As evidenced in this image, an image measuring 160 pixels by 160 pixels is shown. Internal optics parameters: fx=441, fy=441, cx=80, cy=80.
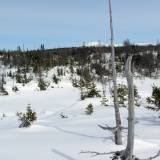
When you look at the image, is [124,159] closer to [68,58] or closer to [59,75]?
[59,75]

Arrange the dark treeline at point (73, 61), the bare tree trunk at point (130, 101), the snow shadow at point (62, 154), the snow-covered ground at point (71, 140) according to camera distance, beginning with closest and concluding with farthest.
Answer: the bare tree trunk at point (130, 101) → the snow shadow at point (62, 154) → the snow-covered ground at point (71, 140) → the dark treeline at point (73, 61)

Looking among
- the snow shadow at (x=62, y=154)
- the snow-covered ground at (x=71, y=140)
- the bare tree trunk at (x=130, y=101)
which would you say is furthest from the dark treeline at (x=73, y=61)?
the bare tree trunk at (x=130, y=101)

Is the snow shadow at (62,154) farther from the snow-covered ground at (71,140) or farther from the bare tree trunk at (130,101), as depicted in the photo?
the bare tree trunk at (130,101)

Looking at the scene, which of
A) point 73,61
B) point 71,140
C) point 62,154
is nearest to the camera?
point 62,154

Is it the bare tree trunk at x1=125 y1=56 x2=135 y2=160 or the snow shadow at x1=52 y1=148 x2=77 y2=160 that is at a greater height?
the bare tree trunk at x1=125 y1=56 x2=135 y2=160

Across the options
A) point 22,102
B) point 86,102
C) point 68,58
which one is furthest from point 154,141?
point 68,58

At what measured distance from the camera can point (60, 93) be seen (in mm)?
41938

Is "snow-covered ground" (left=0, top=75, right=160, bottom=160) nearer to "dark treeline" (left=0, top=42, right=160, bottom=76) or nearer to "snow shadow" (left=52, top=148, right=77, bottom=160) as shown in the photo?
"snow shadow" (left=52, top=148, right=77, bottom=160)

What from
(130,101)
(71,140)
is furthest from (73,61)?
(130,101)

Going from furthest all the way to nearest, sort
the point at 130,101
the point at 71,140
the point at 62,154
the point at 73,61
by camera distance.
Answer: the point at 73,61, the point at 71,140, the point at 62,154, the point at 130,101

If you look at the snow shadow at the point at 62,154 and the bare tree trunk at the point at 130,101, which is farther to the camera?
the snow shadow at the point at 62,154

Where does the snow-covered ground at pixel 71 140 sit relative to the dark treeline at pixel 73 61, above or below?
below

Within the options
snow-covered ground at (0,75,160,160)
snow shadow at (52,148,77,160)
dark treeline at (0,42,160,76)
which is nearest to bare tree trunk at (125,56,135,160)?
snow-covered ground at (0,75,160,160)

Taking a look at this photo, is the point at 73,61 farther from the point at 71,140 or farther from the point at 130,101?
the point at 130,101
